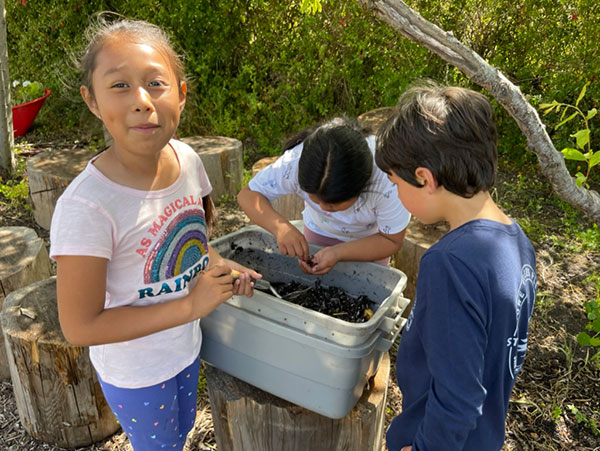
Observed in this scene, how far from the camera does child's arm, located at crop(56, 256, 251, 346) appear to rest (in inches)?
39.4

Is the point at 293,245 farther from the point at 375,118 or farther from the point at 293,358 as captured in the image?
the point at 375,118

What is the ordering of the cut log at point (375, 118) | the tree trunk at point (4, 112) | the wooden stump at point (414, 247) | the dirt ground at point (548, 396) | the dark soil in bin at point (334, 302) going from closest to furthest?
the dark soil in bin at point (334, 302) → the dirt ground at point (548, 396) → the wooden stump at point (414, 247) → the cut log at point (375, 118) → the tree trunk at point (4, 112)

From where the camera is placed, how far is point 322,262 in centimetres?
148

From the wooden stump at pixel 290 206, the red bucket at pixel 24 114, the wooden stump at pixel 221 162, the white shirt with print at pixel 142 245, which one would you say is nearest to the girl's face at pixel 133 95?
the white shirt with print at pixel 142 245

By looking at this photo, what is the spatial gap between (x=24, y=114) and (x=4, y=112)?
1.16m

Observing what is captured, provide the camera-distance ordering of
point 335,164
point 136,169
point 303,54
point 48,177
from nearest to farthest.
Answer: point 136,169, point 335,164, point 48,177, point 303,54

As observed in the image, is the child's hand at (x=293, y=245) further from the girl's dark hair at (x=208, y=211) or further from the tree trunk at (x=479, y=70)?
the tree trunk at (x=479, y=70)

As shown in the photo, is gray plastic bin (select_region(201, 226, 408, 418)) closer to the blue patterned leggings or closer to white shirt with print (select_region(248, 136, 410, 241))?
the blue patterned leggings

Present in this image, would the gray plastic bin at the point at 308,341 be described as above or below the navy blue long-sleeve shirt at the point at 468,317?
below

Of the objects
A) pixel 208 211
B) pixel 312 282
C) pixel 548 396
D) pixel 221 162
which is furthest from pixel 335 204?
pixel 221 162

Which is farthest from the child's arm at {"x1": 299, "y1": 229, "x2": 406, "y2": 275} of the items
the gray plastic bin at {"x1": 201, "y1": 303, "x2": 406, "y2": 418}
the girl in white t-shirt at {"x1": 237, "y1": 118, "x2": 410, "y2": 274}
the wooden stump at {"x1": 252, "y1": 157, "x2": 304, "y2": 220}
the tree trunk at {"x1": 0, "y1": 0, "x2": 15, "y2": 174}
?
the tree trunk at {"x1": 0, "y1": 0, "x2": 15, "y2": 174}

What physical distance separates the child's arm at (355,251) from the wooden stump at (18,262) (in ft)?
4.86

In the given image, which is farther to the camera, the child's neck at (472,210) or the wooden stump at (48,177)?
the wooden stump at (48,177)

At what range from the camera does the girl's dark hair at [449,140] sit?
1007 millimetres
